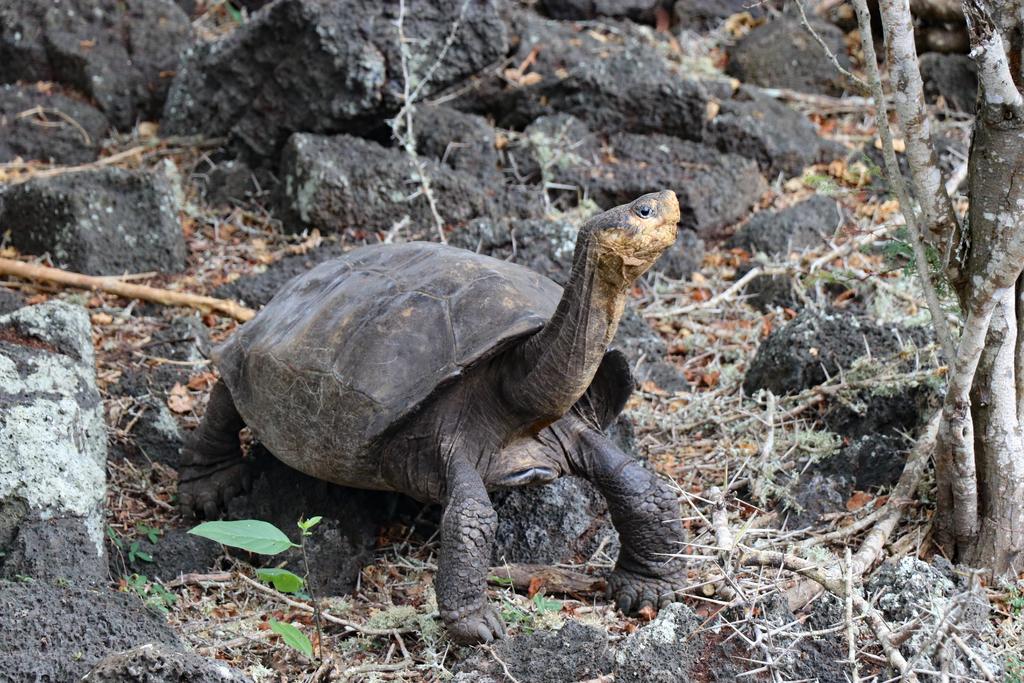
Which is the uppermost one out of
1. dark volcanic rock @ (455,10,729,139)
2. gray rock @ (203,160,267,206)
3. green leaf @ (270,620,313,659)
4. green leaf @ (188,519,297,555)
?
dark volcanic rock @ (455,10,729,139)

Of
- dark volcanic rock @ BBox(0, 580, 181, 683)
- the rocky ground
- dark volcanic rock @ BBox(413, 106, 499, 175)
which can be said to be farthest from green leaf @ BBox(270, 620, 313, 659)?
dark volcanic rock @ BBox(413, 106, 499, 175)

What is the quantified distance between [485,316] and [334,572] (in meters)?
1.00

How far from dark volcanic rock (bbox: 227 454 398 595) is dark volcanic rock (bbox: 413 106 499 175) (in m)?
2.75

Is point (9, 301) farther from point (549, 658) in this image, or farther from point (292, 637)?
point (549, 658)

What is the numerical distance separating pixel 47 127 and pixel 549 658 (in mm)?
5471

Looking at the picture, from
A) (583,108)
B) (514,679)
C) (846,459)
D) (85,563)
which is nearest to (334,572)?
(85,563)

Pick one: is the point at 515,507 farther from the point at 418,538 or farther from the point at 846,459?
the point at 846,459

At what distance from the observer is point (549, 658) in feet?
10.1

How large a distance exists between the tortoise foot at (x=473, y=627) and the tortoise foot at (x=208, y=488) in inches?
51.9

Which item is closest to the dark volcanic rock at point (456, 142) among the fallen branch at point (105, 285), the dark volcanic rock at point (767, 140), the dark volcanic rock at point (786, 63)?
the dark volcanic rock at point (767, 140)

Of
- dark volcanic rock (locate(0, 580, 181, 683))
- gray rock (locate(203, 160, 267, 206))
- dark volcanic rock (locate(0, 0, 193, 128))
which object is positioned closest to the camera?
dark volcanic rock (locate(0, 580, 181, 683))

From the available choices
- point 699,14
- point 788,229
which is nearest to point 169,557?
point 788,229

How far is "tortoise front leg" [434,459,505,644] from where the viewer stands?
133 inches

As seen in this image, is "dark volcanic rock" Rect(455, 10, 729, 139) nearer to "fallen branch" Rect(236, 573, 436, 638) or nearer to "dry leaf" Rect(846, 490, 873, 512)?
"dry leaf" Rect(846, 490, 873, 512)
